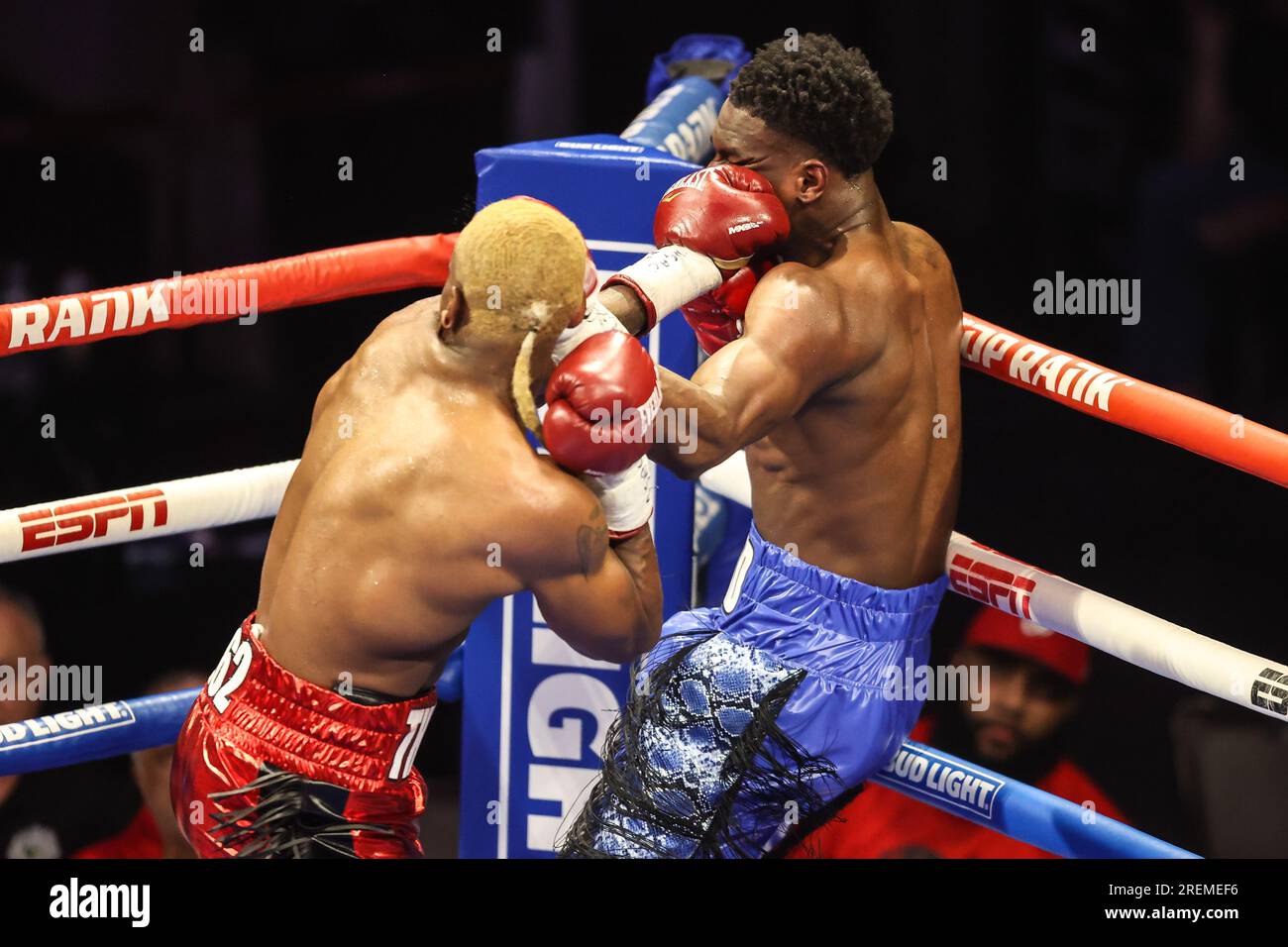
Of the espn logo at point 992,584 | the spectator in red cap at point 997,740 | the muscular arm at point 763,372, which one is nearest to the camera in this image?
the muscular arm at point 763,372

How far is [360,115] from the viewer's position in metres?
4.11

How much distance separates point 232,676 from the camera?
2.06m

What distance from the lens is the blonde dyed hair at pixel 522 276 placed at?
6.16 ft

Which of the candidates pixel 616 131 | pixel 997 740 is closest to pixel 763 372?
pixel 997 740

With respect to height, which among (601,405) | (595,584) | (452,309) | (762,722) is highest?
(452,309)

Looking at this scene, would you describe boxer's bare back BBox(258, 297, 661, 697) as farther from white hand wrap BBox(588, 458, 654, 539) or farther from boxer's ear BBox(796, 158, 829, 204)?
boxer's ear BBox(796, 158, 829, 204)

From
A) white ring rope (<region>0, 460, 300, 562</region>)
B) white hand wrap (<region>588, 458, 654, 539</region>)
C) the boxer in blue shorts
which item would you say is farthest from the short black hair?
white ring rope (<region>0, 460, 300, 562</region>)

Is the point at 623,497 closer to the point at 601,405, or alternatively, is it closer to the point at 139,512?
the point at 601,405

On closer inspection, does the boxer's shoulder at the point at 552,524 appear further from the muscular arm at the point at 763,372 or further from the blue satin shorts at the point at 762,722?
the blue satin shorts at the point at 762,722

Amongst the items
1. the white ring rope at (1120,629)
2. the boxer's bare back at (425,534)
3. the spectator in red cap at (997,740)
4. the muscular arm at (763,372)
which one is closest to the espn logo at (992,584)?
the white ring rope at (1120,629)

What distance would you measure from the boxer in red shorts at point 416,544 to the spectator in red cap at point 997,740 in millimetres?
1237

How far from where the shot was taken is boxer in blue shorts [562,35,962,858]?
2.17m

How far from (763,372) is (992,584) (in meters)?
0.50

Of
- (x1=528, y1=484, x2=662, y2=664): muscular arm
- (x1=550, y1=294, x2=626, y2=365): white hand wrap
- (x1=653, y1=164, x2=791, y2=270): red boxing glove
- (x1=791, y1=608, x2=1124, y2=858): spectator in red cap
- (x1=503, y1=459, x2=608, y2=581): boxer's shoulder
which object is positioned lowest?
(x1=791, y1=608, x2=1124, y2=858): spectator in red cap
